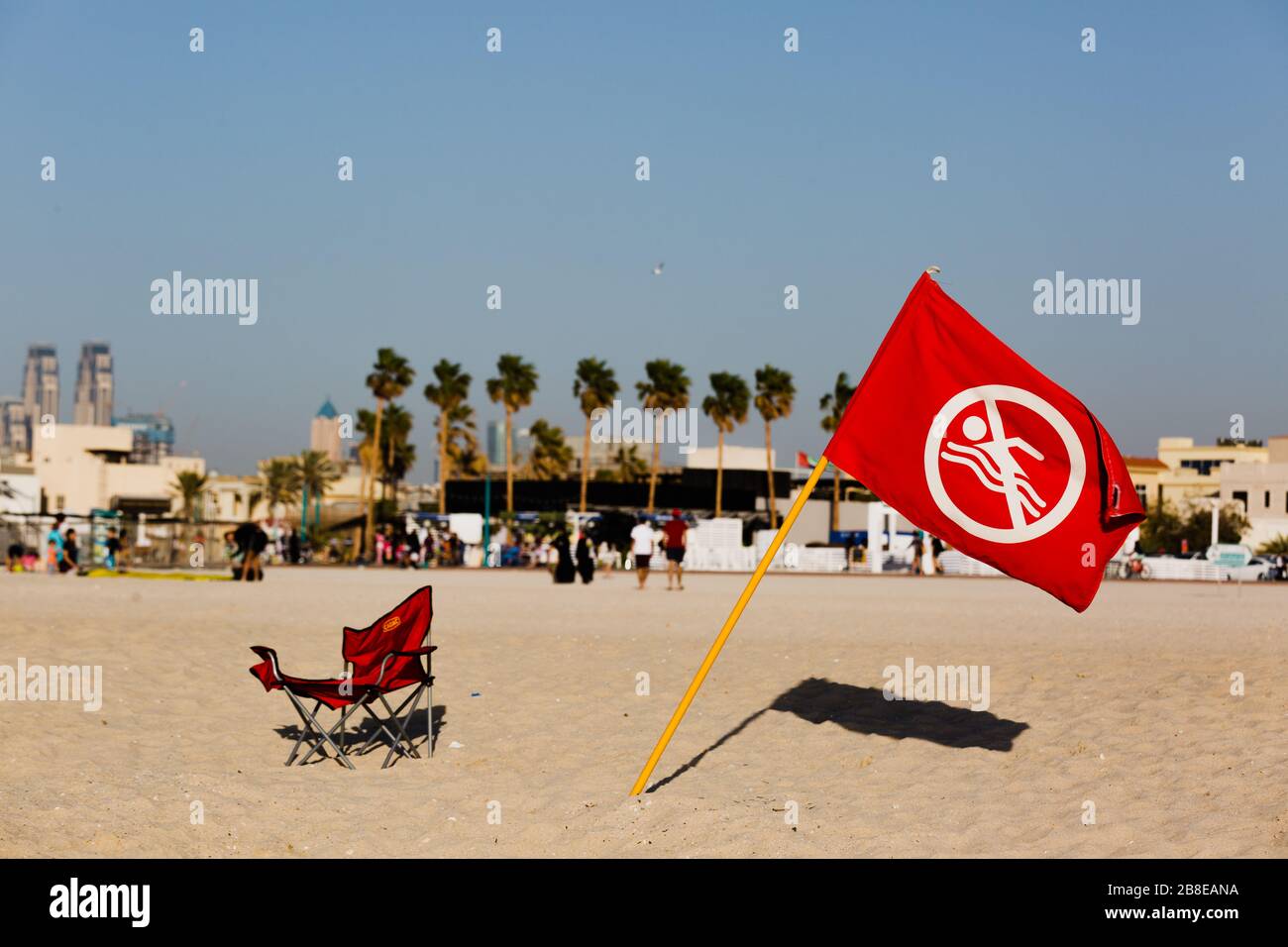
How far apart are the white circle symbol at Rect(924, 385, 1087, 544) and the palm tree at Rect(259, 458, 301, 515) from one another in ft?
359

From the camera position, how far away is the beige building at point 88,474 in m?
85.2

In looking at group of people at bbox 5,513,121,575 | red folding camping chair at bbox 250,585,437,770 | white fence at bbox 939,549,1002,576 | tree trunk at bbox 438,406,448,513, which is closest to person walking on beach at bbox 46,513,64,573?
group of people at bbox 5,513,121,575

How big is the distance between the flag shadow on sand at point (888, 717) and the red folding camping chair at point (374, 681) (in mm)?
1817

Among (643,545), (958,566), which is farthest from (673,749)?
(958,566)

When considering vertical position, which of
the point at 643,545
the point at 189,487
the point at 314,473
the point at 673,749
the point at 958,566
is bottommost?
the point at 958,566

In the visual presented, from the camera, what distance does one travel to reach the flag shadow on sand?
9523 mm

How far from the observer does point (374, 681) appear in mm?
8828

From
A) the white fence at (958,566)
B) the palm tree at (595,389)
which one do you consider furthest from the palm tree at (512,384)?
the white fence at (958,566)

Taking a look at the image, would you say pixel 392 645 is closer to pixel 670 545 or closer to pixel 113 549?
pixel 670 545

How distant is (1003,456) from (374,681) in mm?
4075

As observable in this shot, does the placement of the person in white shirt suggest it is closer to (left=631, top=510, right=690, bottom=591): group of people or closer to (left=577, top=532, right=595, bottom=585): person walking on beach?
(left=631, top=510, right=690, bottom=591): group of people

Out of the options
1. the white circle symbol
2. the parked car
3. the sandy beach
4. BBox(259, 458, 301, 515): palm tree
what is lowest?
the parked car

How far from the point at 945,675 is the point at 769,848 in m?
→ 5.72

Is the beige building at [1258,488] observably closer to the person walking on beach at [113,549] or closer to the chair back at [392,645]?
the person walking on beach at [113,549]
